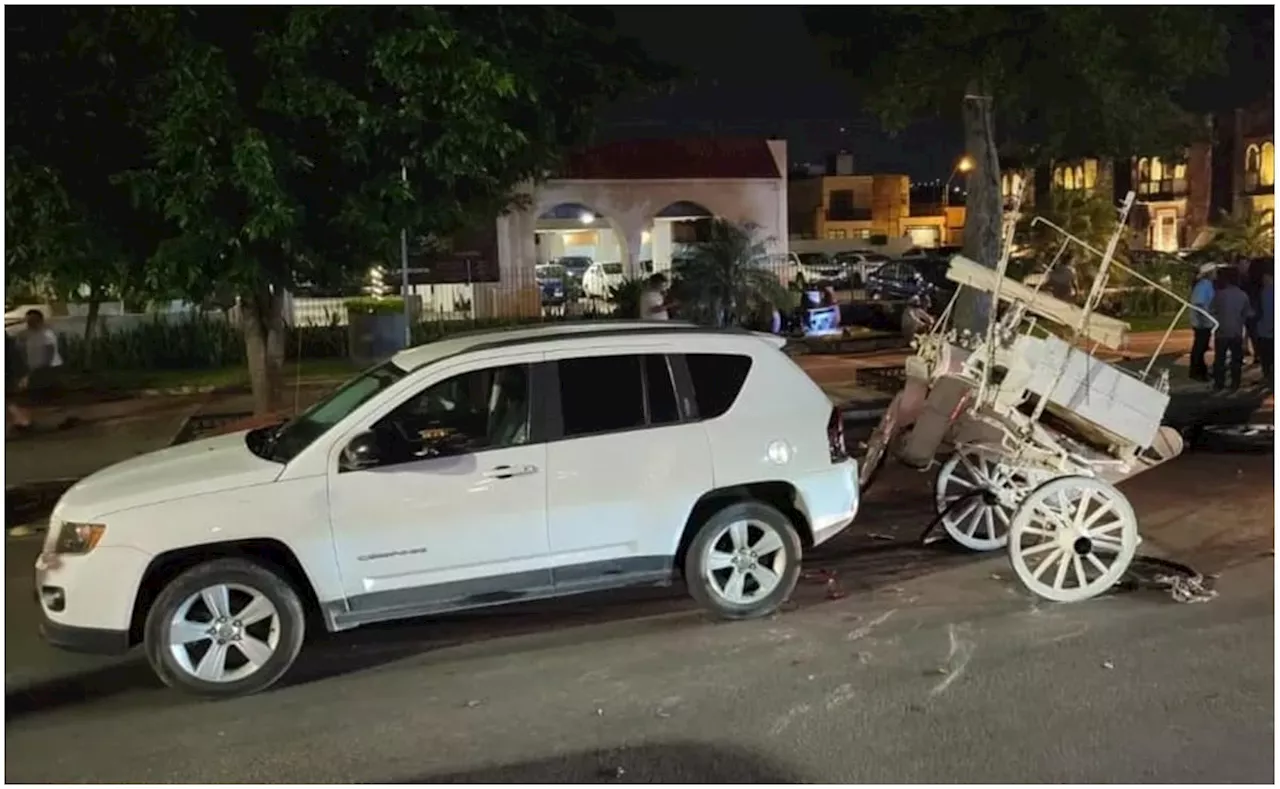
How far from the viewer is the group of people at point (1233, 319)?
1517 cm

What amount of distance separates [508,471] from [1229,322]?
11.7 metres

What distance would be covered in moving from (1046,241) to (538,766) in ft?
81.1

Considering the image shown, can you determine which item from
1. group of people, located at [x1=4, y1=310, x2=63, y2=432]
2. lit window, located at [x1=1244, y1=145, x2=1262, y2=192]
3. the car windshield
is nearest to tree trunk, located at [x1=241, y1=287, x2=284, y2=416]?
group of people, located at [x1=4, y1=310, x2=63, y2=432]

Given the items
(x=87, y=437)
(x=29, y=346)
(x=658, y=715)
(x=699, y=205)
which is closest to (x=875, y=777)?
(x=658, y=715)

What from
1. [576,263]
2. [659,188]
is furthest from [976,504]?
[576,263]

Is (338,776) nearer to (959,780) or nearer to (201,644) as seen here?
(201,644)

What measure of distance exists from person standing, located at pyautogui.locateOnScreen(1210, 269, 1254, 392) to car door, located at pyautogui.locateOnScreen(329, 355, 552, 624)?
1135 cm

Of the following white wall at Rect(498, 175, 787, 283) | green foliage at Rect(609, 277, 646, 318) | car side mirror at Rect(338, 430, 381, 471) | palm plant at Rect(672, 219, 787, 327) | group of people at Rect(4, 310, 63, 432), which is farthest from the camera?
white wall at Rect(498, 175, 787, 283)

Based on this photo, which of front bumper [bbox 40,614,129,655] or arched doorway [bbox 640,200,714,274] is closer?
front bumper [bbox 40,614,129,655]

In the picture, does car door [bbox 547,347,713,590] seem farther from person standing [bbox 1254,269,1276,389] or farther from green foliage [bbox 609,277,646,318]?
green foliage [bbox 609,277,646,318]

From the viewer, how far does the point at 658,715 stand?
563 centimetres

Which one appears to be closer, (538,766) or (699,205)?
(538,766)

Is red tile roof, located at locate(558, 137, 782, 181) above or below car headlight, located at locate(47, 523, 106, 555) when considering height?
above

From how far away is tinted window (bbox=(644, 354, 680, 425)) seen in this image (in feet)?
22.3
